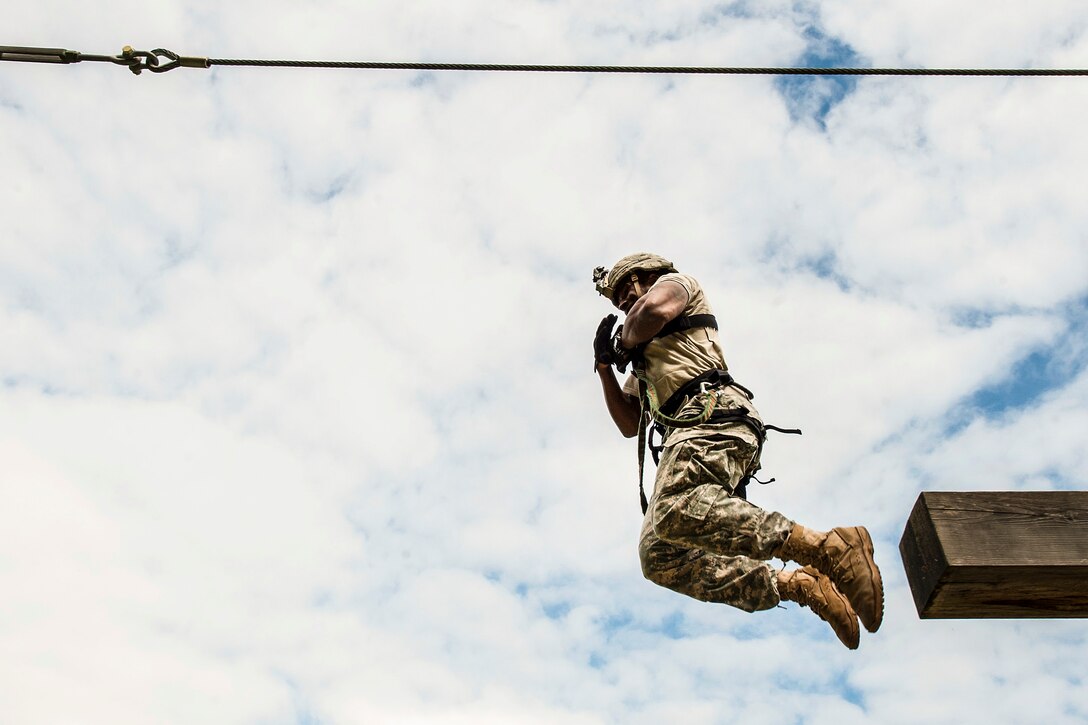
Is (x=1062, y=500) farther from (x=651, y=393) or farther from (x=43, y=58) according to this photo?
(x=43, y=58)

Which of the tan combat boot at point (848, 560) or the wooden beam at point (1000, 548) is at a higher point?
the tan combat boot at point (848, 560)

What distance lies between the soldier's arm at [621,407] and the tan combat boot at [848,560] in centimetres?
152

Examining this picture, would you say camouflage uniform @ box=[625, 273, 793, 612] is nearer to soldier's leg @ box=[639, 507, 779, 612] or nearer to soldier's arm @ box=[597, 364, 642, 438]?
soldier's leg @ box=[639, 507, 779, 612]

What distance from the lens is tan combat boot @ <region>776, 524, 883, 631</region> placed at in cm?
483

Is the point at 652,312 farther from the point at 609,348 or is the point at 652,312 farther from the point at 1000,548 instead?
the point at 1000,548

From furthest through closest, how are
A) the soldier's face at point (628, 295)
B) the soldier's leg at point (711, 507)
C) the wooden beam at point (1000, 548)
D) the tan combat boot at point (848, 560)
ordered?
1. the soldier's face at point (628, 295)
2. the soldier's leg at point (711, 507)
3. the tan combat boot at point (848, 560)
4. the wooden beam at point (1000, 548)

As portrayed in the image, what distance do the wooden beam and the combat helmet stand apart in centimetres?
267

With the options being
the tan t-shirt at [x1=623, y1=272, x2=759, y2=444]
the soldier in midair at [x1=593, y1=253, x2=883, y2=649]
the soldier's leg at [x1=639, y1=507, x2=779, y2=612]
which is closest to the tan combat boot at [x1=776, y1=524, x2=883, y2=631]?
the soldier in midair at [x1=593, y1=253, x2=883, y2=649]

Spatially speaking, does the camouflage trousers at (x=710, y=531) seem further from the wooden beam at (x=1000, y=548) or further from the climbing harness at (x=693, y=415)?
the wooden beam at (x=1000, y=548)

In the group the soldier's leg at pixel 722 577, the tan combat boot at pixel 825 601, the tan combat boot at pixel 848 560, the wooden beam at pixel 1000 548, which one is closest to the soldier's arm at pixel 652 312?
the soldier's leg at pixel 722 577

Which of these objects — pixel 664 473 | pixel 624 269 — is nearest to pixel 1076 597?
pixel 664 473

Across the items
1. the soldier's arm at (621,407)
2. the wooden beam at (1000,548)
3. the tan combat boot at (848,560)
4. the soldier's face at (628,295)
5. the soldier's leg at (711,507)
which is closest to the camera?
the wooden beam at (1000,548)

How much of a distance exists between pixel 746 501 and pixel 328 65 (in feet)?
9.32

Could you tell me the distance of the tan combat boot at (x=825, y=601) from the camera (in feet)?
16.1
